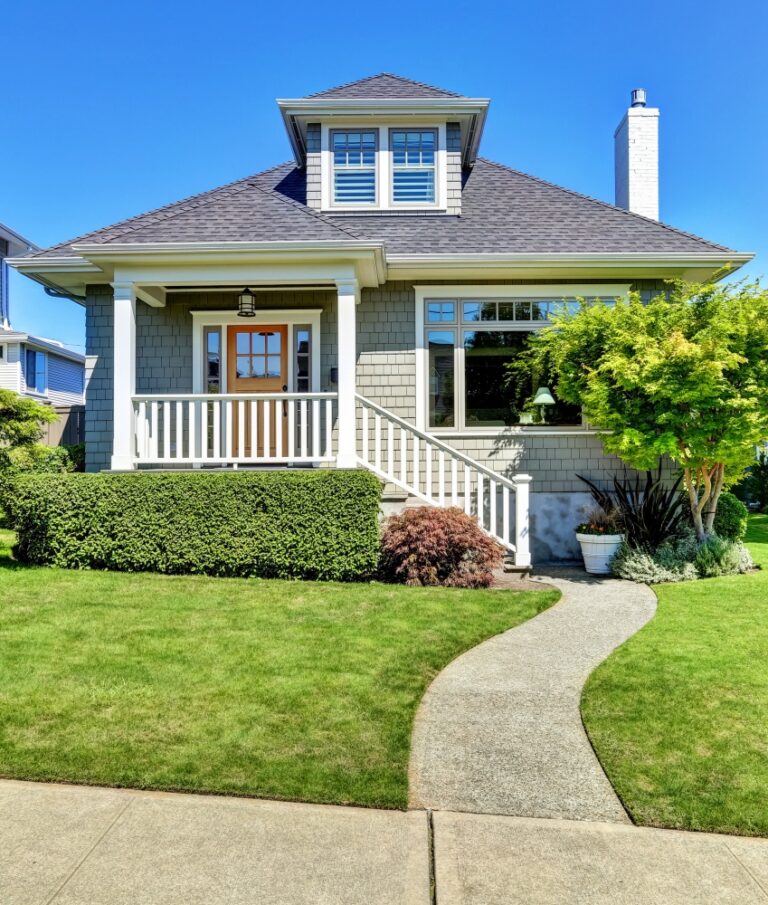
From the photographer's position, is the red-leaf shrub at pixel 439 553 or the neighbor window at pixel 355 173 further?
the neighbor window at pixel 355 173

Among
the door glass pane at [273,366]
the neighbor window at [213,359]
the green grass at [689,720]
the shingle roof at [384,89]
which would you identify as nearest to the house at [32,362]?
the neighbor window at [213,359]

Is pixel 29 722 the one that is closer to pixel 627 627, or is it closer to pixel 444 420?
pixel 627 627

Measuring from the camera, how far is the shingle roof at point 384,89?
10.6m

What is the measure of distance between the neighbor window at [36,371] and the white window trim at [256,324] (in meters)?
18.4

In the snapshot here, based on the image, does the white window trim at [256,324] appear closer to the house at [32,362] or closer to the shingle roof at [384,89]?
the shingle roof at [384,89]

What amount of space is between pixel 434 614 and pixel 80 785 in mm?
3481

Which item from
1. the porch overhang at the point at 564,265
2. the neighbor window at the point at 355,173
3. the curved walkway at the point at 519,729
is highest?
the neighbor window at the point at 355,173

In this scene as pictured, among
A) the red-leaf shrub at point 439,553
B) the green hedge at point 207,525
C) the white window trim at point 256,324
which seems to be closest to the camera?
the red-leaf shrub at point 439,553

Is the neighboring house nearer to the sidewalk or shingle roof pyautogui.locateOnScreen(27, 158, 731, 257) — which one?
shingle roof pyautogui.locateOnScreen(27, 158, 731, 257)

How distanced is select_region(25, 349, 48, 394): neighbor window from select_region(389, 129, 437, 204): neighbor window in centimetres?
1961

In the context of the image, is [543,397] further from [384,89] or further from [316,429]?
[384,89]

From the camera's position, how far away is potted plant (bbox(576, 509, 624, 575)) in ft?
27.3

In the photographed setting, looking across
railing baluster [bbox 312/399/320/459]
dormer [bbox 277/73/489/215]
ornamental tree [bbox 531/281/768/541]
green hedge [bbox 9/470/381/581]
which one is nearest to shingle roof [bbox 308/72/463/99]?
dormer [bbox 277/73/489/215]

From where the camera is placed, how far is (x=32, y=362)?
25.5 m
